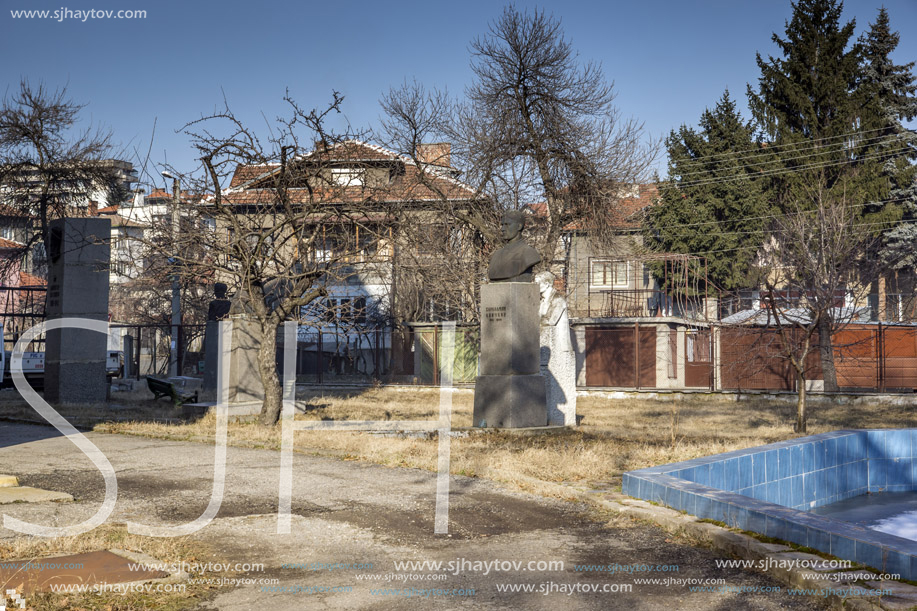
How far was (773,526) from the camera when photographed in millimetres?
5699

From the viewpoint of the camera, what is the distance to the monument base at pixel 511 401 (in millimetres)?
12852

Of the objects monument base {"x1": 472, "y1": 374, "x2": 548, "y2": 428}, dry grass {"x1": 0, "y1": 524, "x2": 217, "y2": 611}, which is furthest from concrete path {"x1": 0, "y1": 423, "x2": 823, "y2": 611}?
monument base {"x1": 472, "y1": 374, "x2": 548, "y2": 428}

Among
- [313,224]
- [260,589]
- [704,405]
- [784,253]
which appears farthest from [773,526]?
[784,253]

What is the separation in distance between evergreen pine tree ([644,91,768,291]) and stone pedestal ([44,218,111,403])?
30.7 m

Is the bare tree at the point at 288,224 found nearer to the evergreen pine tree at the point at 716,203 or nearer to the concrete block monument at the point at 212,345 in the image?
the concrete block monument at the point at 212,345

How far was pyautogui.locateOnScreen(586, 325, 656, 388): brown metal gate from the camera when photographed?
31.7m

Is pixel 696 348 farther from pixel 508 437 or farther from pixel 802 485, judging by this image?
pixel 802 485

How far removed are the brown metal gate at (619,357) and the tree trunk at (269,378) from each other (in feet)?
62.3

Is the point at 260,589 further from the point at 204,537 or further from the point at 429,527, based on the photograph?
the point at 429,527

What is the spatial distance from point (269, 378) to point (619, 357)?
66.5 feet

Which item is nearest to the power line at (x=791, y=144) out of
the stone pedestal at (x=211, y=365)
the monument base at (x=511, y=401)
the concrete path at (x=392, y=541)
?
the stone pedestal at (x=211, y=365)

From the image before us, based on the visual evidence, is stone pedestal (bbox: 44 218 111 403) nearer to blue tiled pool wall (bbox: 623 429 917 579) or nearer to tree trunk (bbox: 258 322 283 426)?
tree trunk (bbox: 258 322 283 426)

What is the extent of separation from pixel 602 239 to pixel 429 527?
21.6 meters

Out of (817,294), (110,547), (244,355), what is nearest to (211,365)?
(244,355)
